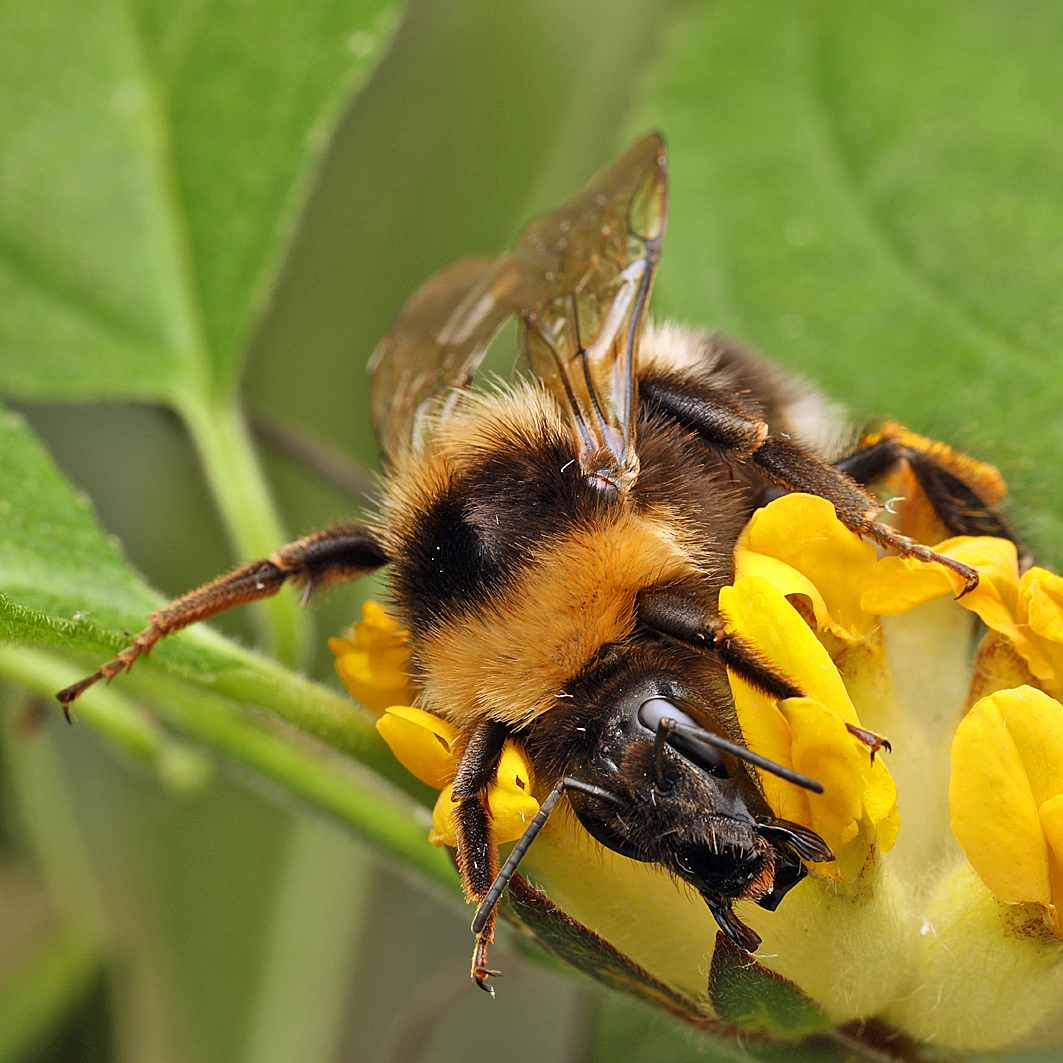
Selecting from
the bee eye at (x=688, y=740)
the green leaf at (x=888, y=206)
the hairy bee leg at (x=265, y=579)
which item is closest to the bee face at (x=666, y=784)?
the bee eye at (x=688, y=740)

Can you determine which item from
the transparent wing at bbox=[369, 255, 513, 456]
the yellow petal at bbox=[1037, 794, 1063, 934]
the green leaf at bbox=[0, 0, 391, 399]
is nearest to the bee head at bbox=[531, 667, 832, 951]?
the yellow petal at bbox=[1037, 794, 1063, 934]

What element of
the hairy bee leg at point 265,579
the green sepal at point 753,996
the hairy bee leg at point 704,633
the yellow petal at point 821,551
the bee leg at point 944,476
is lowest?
the hairy bee leg at point 265,579

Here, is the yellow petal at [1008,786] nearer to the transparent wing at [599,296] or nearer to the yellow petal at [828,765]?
the yellow petal at [828,765]

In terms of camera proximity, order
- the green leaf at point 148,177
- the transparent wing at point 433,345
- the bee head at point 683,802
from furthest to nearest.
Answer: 1. the green leaf at point 148,177
2. the transparent wing at point 433,345
3. the bee head at point 683,802

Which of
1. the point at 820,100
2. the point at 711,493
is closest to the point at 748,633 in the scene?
the point at 711,493

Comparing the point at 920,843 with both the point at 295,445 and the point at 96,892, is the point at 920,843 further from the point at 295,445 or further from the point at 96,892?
the point at 96,892

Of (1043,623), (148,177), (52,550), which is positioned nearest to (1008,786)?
(1043,623)
